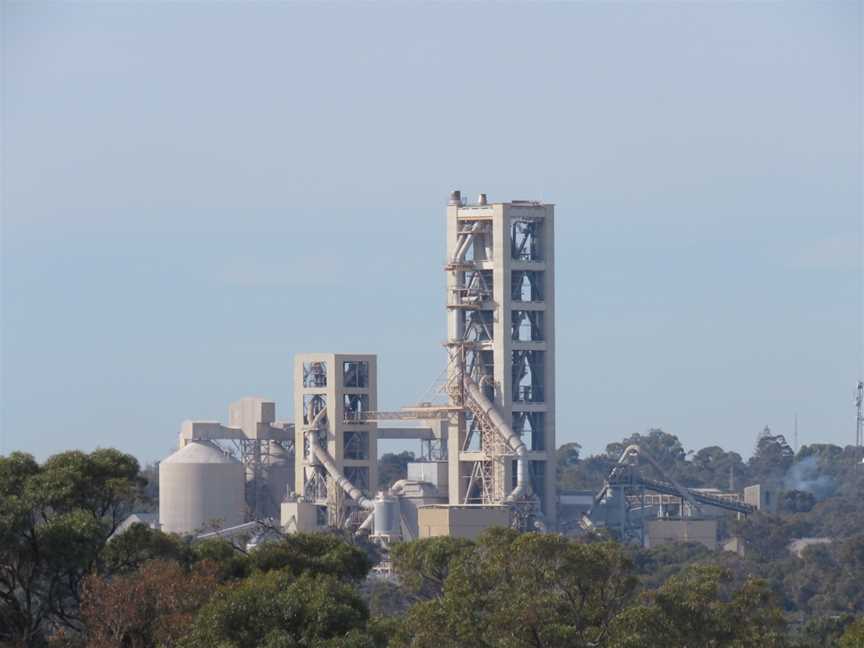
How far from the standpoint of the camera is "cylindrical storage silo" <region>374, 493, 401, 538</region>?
5408 inches

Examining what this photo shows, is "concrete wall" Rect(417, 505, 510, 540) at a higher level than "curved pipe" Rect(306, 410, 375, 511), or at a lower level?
lower

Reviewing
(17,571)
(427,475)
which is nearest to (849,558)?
(427,475)

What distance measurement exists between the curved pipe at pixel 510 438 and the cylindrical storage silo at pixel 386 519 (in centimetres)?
682

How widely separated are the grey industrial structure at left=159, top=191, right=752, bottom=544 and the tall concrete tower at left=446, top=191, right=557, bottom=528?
61 mm

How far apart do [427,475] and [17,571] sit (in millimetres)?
86247

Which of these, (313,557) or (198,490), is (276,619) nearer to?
(313,557)

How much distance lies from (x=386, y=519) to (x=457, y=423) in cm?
914

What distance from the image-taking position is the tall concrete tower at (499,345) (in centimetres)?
14262

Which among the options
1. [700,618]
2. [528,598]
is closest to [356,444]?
[700,618]

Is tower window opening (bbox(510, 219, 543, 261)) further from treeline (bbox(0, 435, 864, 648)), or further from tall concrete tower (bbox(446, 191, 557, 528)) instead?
treeline (bbox(0, 435, 864, 648))

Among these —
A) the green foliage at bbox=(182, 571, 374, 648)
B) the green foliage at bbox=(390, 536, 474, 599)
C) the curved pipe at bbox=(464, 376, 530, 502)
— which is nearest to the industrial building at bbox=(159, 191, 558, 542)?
the curved pipe at bbox=(464, 376, 530, 502)

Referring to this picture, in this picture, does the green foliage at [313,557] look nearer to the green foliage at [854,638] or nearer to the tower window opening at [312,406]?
the green foliage at [854,638]

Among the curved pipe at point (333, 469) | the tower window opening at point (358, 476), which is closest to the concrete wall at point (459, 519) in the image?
the curved pipe at point (333, 469)

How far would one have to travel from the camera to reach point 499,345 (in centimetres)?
14388
